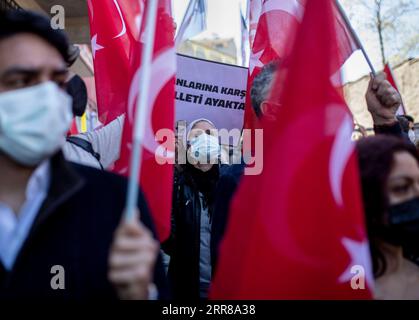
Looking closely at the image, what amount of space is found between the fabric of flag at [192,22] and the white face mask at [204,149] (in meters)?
0.81

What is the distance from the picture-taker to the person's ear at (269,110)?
2355mm

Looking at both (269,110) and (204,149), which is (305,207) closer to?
(269,110)

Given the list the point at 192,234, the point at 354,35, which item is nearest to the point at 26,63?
the point at 354,35

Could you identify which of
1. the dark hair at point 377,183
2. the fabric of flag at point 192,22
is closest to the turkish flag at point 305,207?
the dark hair at point 377,183

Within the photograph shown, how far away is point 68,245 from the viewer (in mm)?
1564

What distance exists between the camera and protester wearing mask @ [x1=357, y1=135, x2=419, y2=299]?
1900mm

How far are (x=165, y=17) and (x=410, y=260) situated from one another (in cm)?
170

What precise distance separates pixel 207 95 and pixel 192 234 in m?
1.17

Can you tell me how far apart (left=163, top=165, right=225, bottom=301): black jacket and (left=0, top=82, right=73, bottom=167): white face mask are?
2.27 metres

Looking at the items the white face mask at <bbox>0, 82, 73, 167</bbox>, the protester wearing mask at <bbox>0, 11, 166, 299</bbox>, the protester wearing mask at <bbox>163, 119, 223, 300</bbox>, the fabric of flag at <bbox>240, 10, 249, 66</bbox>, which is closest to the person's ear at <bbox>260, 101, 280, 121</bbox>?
the protester wearing mask at <bbox>0, 11, 166, 299</bbox>

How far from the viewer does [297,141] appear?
1.76 meters

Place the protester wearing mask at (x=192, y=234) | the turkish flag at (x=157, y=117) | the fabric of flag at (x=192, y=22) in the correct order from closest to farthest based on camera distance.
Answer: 1. the turkish flag at (x=157, y=117)
2. the fabric of flag at (x=192, y=22)
3. the protester wearing mask at (x=192, y=234)

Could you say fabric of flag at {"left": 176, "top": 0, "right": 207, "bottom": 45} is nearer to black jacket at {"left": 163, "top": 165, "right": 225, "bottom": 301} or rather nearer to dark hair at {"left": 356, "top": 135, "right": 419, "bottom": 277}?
black jacket at {"left": 163, "top": 165, "right": 225, "bottom": 301}

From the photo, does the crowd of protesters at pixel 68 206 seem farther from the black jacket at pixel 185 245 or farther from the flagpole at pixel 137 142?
the black jacket at pixel 185 245
